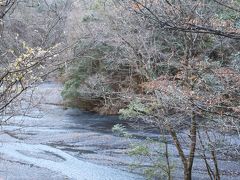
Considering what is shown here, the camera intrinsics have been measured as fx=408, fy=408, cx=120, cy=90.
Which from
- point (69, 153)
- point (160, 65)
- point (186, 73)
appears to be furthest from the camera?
point (69, 153)

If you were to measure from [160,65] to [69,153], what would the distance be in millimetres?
6941

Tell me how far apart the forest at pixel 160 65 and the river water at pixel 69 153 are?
0.67 m

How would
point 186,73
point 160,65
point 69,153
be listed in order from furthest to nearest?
point 69,153 < point 160,65 < point 186,73

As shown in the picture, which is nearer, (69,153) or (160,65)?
(160,65)

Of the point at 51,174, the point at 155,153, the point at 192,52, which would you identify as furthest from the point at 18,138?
the point at 192,52

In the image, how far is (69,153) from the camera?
16.9 metres

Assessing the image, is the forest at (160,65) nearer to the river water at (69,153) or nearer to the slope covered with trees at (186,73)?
the slope covered with trees at (186,73)

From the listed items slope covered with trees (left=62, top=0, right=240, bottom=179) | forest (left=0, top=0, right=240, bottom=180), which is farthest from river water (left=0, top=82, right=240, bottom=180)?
slope covered with trees (left=62, top=0, right=240, bottom=179)

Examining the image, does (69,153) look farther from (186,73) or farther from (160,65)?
(186,73)

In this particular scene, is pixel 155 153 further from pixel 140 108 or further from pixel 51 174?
pixel 51 174

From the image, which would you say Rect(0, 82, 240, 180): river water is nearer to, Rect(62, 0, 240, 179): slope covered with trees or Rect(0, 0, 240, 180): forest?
Rect(0, 0, 240, 180): forest

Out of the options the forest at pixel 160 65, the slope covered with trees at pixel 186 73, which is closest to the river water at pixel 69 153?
the forest at pixel 160 65

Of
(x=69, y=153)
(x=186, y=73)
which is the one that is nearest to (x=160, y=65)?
(x=186, y=73)

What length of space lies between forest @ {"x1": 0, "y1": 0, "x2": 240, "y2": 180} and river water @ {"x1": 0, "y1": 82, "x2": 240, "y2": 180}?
67 centimetres
